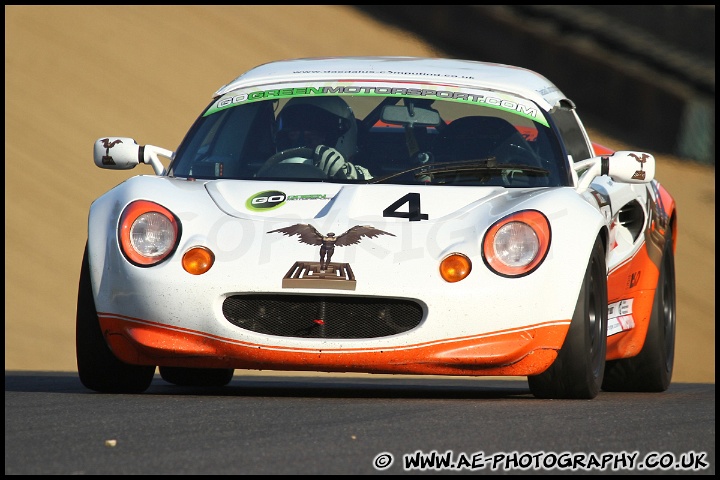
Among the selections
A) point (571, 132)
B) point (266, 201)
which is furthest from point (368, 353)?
point (571, 132)

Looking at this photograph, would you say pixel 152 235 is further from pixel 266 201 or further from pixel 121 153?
pixel 121 153

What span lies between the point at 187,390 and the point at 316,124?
139cm

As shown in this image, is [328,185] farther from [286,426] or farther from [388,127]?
[286,426]

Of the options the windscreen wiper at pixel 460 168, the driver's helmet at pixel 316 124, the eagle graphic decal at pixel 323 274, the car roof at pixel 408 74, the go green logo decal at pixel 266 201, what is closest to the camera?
the eagle graphic decal at pixel 323 274

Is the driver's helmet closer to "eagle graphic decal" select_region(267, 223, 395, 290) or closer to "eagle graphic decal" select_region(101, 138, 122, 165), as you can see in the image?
"eagle graphic decal" select_region(101, 138, 122, 165)

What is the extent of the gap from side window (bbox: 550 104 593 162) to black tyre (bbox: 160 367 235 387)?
2.10m

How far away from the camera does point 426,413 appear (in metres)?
5.64

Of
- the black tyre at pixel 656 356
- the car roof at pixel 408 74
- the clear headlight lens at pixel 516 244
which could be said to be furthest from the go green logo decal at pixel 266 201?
the black tyre at pixel 656 356

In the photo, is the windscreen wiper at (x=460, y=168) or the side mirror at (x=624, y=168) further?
the side mirror at (x=624, y=168)

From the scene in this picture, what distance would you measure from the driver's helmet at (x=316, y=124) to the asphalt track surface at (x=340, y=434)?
122cm

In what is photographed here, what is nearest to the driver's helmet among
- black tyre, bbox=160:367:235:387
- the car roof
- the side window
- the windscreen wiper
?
the car roof

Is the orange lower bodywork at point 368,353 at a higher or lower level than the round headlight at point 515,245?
lower

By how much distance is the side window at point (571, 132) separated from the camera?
768cm

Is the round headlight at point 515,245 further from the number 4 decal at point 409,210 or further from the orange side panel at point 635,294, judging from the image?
the orange side panel at point 635,294
